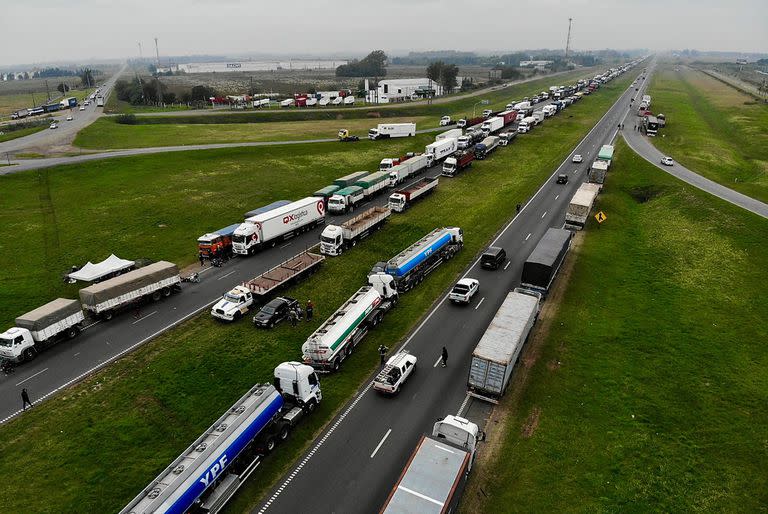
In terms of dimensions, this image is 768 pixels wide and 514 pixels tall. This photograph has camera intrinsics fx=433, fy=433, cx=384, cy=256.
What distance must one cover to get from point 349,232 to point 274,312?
54.9ft

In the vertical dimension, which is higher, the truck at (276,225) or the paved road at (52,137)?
the paved road at (52,137)

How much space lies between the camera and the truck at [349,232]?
49125 mm

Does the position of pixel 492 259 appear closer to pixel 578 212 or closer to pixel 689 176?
pixel 578 212

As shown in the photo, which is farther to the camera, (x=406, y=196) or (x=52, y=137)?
(x=52, y=137)

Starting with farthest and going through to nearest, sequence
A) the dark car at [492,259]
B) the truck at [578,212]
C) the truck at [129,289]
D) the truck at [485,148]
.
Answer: the truck at [485,148]
the truck at [578,212]
the dark car at [492,259]
the truck at [129,289]

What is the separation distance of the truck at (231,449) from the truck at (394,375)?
4.15 meters

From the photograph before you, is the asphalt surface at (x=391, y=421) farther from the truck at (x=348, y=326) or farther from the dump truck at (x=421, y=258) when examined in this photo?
the dump truck at (x=421, y=258)

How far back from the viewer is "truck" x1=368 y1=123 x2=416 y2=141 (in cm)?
10569

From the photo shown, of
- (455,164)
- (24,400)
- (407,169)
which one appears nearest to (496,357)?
(24,400)

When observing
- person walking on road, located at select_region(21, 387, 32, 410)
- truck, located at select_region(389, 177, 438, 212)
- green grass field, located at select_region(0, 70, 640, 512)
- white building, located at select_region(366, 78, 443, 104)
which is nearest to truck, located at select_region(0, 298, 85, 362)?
person walking on road, located at select_region(21, 387, 32, 410)

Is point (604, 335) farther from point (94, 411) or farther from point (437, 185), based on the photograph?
point (437, 185)

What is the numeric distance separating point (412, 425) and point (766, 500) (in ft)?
59.5

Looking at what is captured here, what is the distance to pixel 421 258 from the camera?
42.8m

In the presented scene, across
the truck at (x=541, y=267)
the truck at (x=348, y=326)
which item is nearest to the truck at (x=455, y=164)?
the truck at (x=541, y=267)
